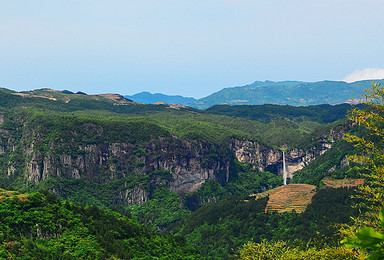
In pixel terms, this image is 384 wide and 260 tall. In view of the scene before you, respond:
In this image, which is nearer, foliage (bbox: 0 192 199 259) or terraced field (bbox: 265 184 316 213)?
foliage (bbox: 0 192 199 259)

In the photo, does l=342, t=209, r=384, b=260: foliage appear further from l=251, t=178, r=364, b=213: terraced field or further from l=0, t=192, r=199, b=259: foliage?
l=251, t=178, r=364, b=213: terraced field

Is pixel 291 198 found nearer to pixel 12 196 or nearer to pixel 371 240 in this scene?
pixel 12 196

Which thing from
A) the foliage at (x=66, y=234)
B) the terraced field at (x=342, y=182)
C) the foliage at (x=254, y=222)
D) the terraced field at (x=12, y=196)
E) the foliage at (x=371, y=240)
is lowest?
the foliage at (x=254, y=222)

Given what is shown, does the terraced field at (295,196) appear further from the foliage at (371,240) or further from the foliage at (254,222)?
the foliage at (371,240)

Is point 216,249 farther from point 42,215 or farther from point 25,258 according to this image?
point 25,258

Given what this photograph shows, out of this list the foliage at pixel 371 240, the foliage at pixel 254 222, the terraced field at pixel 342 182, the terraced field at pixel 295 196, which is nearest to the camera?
the foliage at pixel 371 240

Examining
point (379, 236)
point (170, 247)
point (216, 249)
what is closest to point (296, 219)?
point (216, 249)

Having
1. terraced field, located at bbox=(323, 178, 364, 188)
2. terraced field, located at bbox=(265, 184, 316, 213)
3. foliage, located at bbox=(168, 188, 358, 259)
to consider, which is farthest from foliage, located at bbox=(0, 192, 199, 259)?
terraced field, located at bbox=(323, 178, 364, 188)

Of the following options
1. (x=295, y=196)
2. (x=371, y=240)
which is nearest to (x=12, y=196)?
(x=371, y=240)

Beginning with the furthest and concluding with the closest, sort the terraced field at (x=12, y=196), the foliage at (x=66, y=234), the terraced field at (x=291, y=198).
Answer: the terraced field at (x=291, y=198) < the terraced field at (x=12, y=196) < the foliage at (x=66, y=234)

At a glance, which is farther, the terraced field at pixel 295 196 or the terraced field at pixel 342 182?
the terraced field at pixel 342 182

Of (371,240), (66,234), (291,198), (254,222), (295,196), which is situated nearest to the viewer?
(371,240)

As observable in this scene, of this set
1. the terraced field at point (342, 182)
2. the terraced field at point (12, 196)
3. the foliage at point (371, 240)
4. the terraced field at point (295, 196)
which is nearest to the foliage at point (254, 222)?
the terraced field at point (295, 196)

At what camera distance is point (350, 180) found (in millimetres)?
169500
